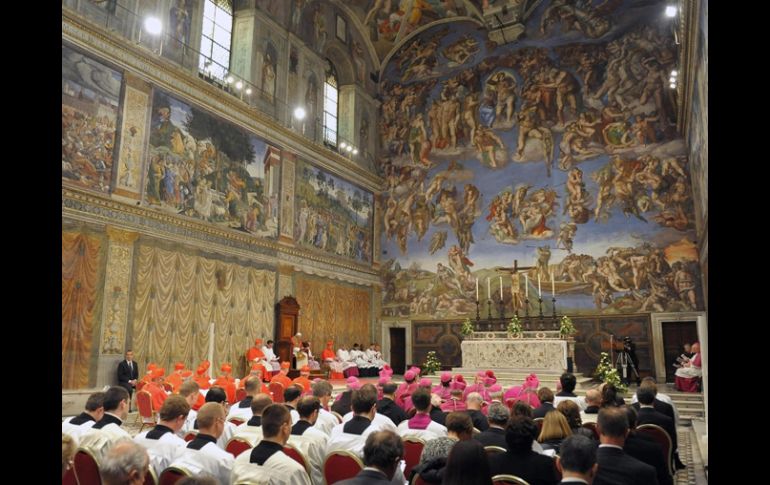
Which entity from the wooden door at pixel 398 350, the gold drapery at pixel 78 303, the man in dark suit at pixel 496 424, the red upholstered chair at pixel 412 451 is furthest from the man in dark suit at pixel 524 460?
the wooden door at pixel 398 350

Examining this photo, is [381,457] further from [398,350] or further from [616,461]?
[398,350]

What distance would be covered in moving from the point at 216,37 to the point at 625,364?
17.6 m

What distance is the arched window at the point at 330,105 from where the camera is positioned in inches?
917

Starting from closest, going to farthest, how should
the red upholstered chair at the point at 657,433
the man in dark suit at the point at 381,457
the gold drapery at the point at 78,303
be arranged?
the man in dark suit at the point at 381,457 → the red upholstered chair at the point at 657,433 → the gold drapery at the point at 78,303

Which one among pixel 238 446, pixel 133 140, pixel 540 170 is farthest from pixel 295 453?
pixel 540 170

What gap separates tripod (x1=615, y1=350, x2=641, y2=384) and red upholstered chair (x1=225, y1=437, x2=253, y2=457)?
640 inches

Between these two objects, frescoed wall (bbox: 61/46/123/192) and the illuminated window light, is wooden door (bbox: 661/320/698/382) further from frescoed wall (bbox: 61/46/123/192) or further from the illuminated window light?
the illuminated window light

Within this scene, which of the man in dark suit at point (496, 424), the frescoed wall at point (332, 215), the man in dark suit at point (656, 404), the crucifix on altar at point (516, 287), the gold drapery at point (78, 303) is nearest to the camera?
the man in dark suit at point (496, 424)

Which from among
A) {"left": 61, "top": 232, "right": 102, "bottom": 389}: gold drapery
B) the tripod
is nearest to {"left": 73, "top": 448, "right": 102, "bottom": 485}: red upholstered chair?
{"left": 61, "top": 232, "right": 102, "bottom": 389}: gold drapery

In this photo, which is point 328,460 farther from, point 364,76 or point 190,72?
point 364,76

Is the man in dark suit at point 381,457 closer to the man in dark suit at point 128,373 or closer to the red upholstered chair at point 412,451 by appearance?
the red upholstered chair at point 412,451

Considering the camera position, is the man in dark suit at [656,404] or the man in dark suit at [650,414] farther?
the man in dark suit at [656,404]

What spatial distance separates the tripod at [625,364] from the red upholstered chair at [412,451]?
15.3m

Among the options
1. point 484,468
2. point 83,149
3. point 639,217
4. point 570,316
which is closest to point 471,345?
point 570,316
